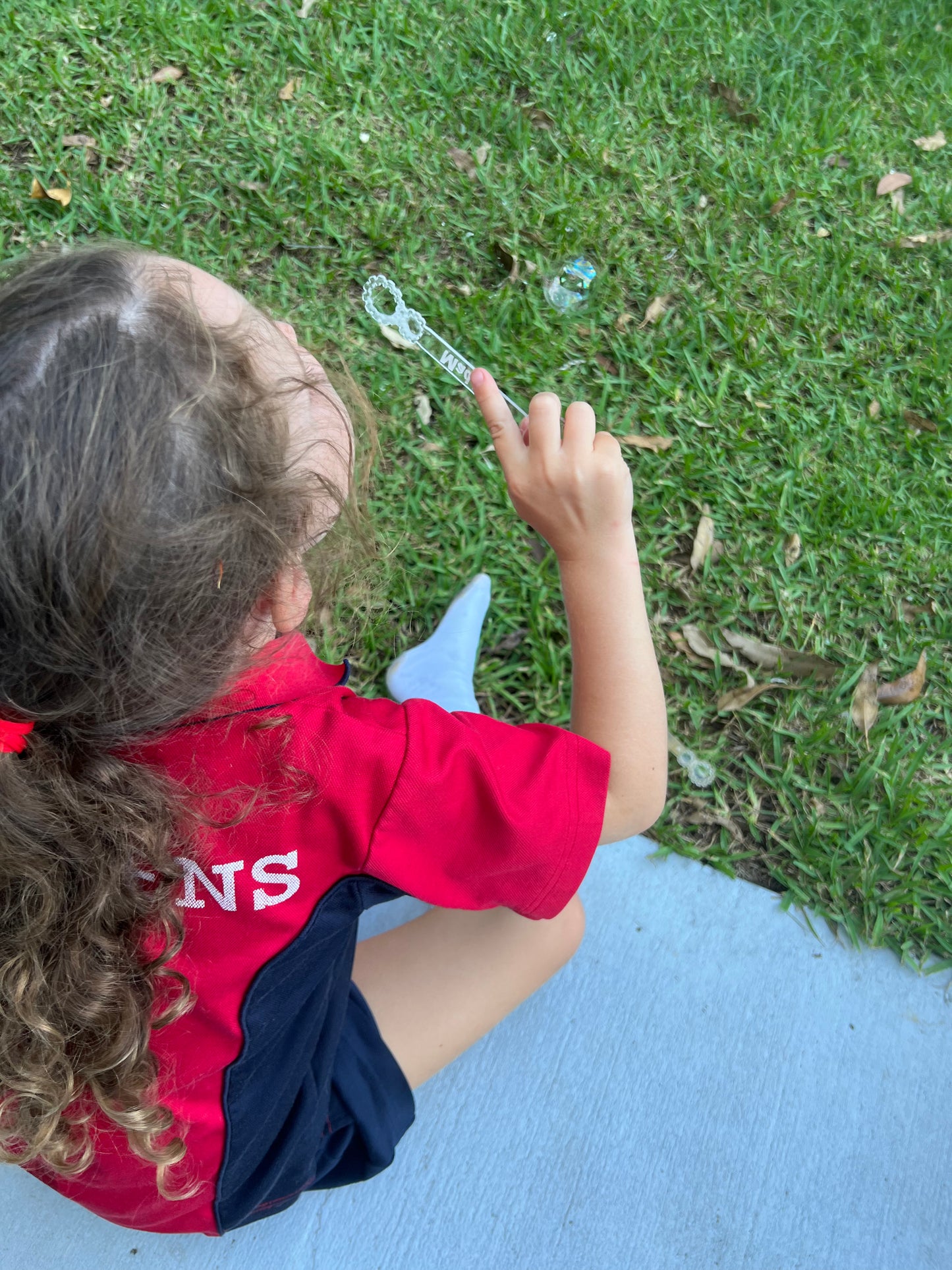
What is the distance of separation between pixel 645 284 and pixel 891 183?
3.11 ft

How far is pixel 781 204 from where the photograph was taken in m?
2.56

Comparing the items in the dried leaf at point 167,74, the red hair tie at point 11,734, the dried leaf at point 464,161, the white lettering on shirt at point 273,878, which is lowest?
the white lettering on shirt at point 273,878

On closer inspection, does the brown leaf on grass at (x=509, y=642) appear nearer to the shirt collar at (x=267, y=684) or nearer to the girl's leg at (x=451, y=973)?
the girl's leg at (x=451, y=973)

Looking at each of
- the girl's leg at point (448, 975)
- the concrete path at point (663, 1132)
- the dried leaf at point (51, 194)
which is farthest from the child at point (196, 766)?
the dried leaf at point (51, 194)

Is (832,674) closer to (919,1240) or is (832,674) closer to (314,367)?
(919,1240)

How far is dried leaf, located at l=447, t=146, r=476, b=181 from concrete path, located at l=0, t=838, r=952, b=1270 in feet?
6.18

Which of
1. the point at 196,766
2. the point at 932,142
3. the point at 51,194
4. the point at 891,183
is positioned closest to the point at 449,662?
the point at 196,766

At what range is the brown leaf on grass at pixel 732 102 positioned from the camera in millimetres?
2705

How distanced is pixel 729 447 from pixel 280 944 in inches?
66.9

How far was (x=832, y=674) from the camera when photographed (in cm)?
202

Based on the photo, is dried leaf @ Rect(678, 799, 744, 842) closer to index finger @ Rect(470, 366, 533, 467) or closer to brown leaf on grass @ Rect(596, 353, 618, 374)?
A: index finger @ Rect(470, 366, 533, 467)

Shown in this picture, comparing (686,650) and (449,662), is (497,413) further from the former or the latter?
(686,650)

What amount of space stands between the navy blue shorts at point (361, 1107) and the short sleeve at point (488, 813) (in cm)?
46

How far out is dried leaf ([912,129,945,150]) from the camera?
278 cm
